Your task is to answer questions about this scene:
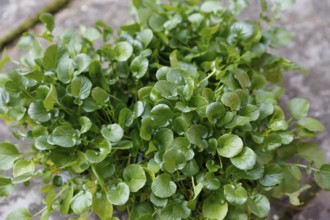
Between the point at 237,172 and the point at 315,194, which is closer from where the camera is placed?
the point at 237,172

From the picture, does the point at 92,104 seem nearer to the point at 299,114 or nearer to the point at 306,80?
the point at 299,114

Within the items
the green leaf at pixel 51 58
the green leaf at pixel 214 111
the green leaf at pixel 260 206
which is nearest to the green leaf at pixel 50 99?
the green leaf at pixel 51 58

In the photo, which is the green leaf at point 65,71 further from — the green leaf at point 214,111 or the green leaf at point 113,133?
the green leaf at point 214,111

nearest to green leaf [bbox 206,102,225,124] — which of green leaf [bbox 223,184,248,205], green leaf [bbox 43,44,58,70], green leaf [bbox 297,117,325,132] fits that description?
green leaf [bbox 223,184,248,205]

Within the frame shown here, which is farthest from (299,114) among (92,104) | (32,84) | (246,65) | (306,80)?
(32,84)

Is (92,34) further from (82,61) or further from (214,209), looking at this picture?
(214,209)

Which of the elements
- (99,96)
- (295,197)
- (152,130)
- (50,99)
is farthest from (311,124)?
(50,99)
